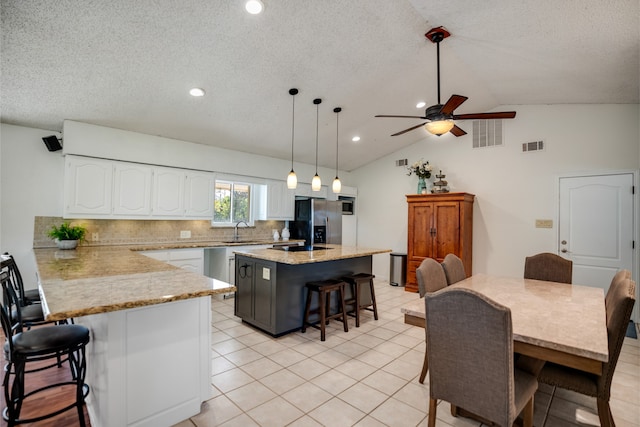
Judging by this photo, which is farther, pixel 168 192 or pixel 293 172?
pixel 168 192

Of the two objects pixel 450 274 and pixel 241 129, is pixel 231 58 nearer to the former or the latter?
pixel 241 129

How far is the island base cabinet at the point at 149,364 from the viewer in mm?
1687

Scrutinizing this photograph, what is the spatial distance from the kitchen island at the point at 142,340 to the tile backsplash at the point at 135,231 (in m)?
2.47

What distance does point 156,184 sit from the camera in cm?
457

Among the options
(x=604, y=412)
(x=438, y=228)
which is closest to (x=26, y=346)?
(x=604, y=412)

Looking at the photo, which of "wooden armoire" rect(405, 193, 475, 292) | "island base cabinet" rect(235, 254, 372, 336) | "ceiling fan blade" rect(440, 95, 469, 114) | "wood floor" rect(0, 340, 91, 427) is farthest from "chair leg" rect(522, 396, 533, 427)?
"wooden armoire" rect(405, 193, 475, 292)

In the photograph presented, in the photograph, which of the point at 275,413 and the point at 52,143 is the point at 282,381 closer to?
the point at 275,413

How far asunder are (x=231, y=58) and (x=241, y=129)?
5.54 ft

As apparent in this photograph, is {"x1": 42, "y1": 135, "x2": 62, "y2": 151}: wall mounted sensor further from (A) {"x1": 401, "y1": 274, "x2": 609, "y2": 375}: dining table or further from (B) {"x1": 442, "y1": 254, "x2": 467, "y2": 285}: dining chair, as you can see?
(B) {"x1": 442, "y1": 254, "x2": 467, "y2": 285}: dining chair

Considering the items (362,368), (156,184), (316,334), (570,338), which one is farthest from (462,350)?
(156,184)

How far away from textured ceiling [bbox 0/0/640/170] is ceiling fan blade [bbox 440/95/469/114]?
0.97 meters

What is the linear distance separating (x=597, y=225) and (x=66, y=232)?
7226 millimetres

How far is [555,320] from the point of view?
182cm

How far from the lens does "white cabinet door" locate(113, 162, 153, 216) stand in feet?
13.9
